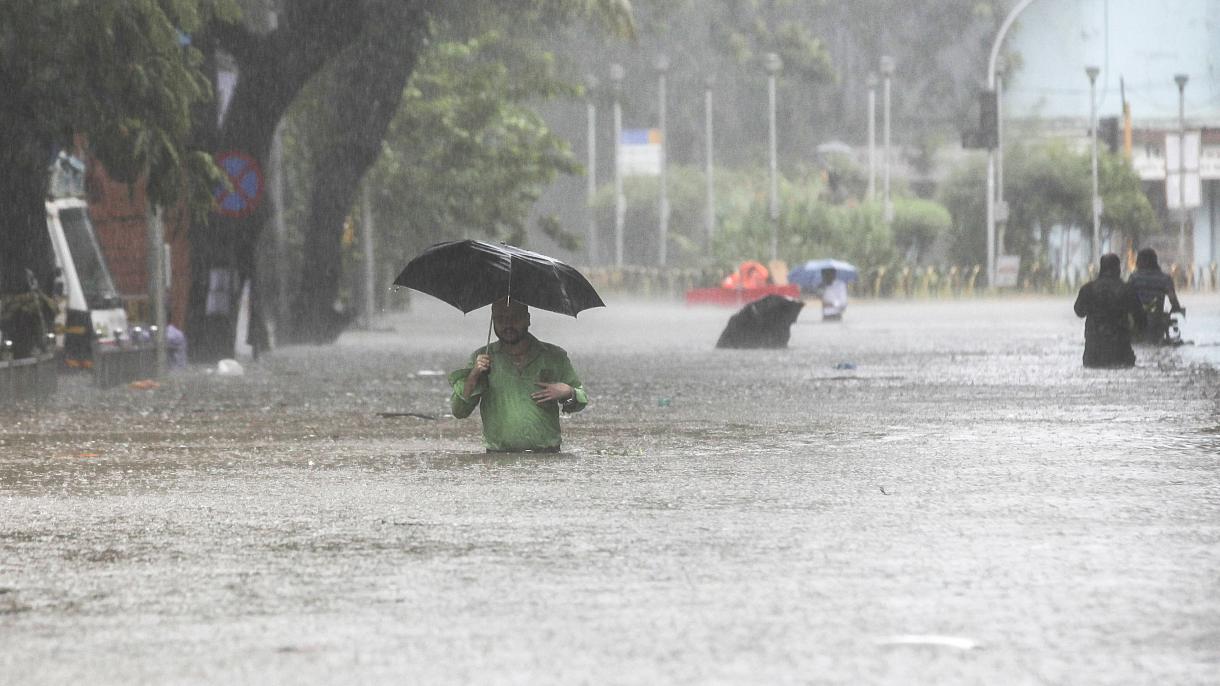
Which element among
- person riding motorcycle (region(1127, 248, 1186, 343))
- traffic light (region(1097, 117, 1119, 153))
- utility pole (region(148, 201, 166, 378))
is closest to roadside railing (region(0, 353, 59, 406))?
utility pole (region(148, 201, 166, 378))

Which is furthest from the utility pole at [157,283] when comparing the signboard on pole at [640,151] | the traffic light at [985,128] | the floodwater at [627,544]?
the signboard on pole at [640,151]

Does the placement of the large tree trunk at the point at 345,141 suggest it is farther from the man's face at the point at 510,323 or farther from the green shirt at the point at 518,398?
the man's face at the point at 510,323

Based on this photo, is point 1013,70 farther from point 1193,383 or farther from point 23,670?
point 23,670

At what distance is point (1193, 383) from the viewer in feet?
74.8

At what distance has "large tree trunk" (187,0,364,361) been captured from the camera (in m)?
29.9

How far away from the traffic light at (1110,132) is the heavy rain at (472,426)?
2600 centimetres

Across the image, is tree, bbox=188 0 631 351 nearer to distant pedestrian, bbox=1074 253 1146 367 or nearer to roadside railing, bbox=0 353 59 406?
roadside railing, bbox=0 353 59 406

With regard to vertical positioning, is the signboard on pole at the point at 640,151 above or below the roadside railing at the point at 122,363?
above

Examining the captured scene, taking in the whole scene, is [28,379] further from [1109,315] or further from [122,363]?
[1109,315]

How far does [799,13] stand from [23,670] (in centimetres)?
10161

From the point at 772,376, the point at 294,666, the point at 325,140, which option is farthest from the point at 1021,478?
the point at 325,140

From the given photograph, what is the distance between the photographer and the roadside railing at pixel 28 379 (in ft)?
69.8

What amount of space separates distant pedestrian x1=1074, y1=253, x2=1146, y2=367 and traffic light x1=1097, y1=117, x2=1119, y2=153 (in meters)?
60.7

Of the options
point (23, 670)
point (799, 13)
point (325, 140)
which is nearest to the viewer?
point (23, 670)
